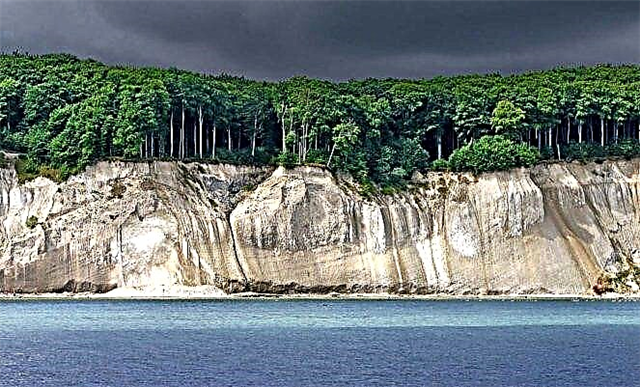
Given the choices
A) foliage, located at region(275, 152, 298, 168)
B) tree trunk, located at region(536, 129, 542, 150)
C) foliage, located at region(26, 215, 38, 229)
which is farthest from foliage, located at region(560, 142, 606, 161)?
foliage, located at region(26, 215, 38, 229)

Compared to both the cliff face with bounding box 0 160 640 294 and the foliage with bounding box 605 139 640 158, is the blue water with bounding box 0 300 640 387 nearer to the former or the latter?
the cliff face with bounding box 0 160 640 294

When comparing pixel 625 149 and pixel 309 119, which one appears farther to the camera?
pixel 625 149

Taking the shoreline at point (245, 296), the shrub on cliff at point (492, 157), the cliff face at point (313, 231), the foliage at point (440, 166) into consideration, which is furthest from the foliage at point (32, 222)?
the shrub on cliff at point (492, 157)

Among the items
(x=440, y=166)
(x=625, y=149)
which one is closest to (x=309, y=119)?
(x=440, y=166)

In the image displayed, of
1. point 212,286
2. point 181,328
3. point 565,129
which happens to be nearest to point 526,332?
point 181,328

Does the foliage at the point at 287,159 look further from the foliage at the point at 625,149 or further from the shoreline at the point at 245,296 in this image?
the foliage at the point at 625,149

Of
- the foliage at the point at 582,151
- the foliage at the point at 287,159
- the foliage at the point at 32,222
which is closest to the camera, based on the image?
the foliage at the point at 32,222

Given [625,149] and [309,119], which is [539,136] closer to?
[625,149]
